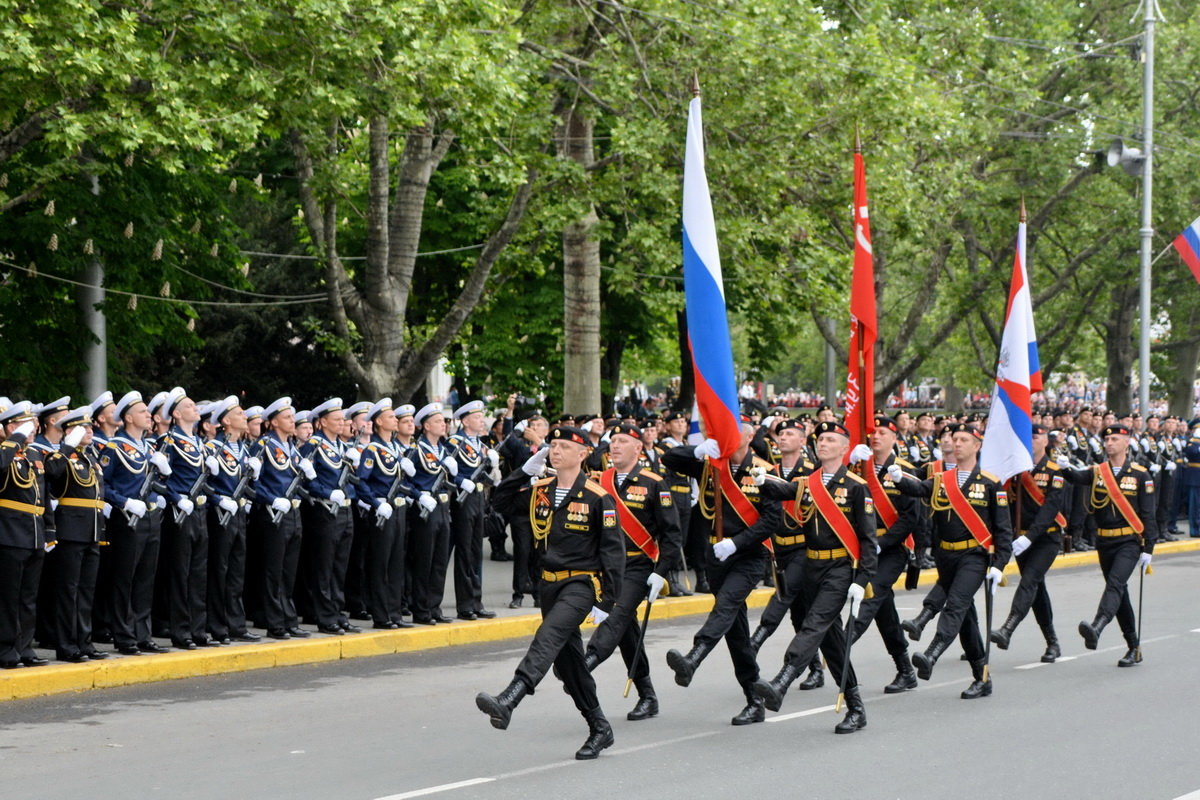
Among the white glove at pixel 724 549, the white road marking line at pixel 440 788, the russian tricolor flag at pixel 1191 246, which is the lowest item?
the white road marking line at pixel 440 788

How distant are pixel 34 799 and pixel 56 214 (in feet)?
43.2

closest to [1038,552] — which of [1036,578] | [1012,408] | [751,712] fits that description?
[1036,578]

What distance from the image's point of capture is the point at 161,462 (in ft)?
39.6

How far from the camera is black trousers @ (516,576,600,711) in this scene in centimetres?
853

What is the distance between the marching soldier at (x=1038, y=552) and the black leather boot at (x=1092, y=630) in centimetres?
34

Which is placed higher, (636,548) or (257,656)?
(636,548)

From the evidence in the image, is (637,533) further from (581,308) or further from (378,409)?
(581,308)

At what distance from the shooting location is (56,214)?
1977 centimetres

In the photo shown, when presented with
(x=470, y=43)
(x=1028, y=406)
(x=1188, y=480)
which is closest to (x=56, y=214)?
(x=470, y=43)

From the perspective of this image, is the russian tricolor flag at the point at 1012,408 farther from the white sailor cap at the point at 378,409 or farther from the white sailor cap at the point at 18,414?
the white sailor cap at the point at 18,414

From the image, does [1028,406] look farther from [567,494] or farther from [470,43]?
[470,43]

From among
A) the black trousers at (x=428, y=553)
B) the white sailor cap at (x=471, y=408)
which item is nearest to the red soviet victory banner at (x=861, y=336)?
the white sailor cap at (x=471, y=408)

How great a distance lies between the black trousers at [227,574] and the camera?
12812 millimetres

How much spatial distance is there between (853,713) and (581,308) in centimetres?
1417
